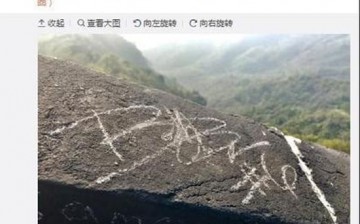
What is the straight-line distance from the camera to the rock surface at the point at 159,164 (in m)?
3.14

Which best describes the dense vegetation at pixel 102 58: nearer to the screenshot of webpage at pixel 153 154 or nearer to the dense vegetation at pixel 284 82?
the dense vegetation at pixel 284 82

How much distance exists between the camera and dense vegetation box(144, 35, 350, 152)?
10539 millimetres

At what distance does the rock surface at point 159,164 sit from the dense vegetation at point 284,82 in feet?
17.4

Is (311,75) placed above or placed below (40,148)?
above

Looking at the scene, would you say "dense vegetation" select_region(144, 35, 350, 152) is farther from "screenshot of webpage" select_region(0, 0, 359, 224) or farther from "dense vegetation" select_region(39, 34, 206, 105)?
"screenshot of webpage" select_region(0, 0, 359, 224)

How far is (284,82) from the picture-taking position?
49.4ft

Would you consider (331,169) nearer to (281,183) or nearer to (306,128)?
(281,183)

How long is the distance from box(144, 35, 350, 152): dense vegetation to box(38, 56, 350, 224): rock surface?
5.31m

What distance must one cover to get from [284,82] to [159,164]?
1219 cm

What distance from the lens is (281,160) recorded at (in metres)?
3.66

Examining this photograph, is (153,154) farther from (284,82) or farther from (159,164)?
(284,82)

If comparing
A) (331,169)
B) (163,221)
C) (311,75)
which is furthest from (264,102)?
(163,221)

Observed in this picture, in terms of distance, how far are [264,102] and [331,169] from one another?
10.3m

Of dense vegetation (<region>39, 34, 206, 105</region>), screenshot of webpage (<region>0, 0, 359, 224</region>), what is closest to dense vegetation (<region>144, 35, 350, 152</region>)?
dense vegetation (<region>39, 34, 206, 105</region>)
